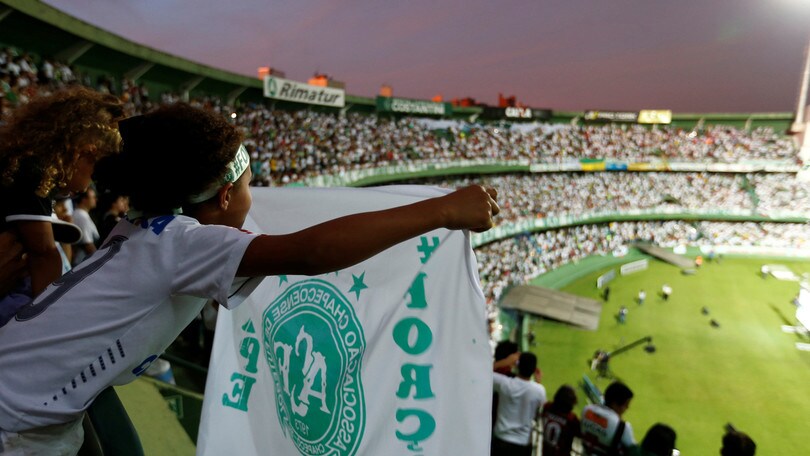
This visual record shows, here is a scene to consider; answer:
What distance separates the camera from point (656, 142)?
160ft

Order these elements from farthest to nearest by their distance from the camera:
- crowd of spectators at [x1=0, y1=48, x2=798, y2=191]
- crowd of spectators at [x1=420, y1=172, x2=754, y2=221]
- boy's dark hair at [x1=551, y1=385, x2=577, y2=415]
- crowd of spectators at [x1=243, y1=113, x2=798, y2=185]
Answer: crowd of spectators at [x1=420, y1=172, x2=754, y2=221]
crowd of spectators at [x1=243, y1=113, x2=798, y2=185]
crowd of spectators at [x1=0, y1=48, x2=798, y2=191]
boy's dark hair at [x1=551, y1=385, x2=577, y2=415]

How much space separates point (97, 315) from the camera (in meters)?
1.30

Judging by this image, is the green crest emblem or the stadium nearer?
the green crest emblem

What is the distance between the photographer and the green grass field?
14695mm

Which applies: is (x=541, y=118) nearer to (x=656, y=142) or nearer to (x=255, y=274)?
(x=656, y=142)

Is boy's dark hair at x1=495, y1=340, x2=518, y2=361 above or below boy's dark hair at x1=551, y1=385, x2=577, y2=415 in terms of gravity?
above

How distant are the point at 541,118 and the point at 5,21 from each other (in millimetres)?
42062

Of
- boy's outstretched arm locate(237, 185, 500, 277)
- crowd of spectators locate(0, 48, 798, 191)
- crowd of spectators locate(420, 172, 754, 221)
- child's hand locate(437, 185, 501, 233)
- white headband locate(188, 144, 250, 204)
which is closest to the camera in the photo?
boy's outstretched arm locate(237, 185, 500, 277)

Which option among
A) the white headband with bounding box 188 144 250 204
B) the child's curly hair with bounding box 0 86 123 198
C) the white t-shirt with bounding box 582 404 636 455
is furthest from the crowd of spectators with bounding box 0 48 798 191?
the white t-shirt with bounding box 582 404 636 455

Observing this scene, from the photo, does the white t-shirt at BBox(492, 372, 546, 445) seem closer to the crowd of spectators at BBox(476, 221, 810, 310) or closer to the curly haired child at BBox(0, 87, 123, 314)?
the curly haired child at BBox(0, 87, 123, 314)

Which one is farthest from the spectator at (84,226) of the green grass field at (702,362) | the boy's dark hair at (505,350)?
the green grass field at (702,362)

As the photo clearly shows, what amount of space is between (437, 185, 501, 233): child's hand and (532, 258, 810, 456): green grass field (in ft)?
49.6

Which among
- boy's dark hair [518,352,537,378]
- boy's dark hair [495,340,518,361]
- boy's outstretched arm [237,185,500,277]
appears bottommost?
boy's dark hair [518,352,537,378]

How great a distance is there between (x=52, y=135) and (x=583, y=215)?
41.2 meters
